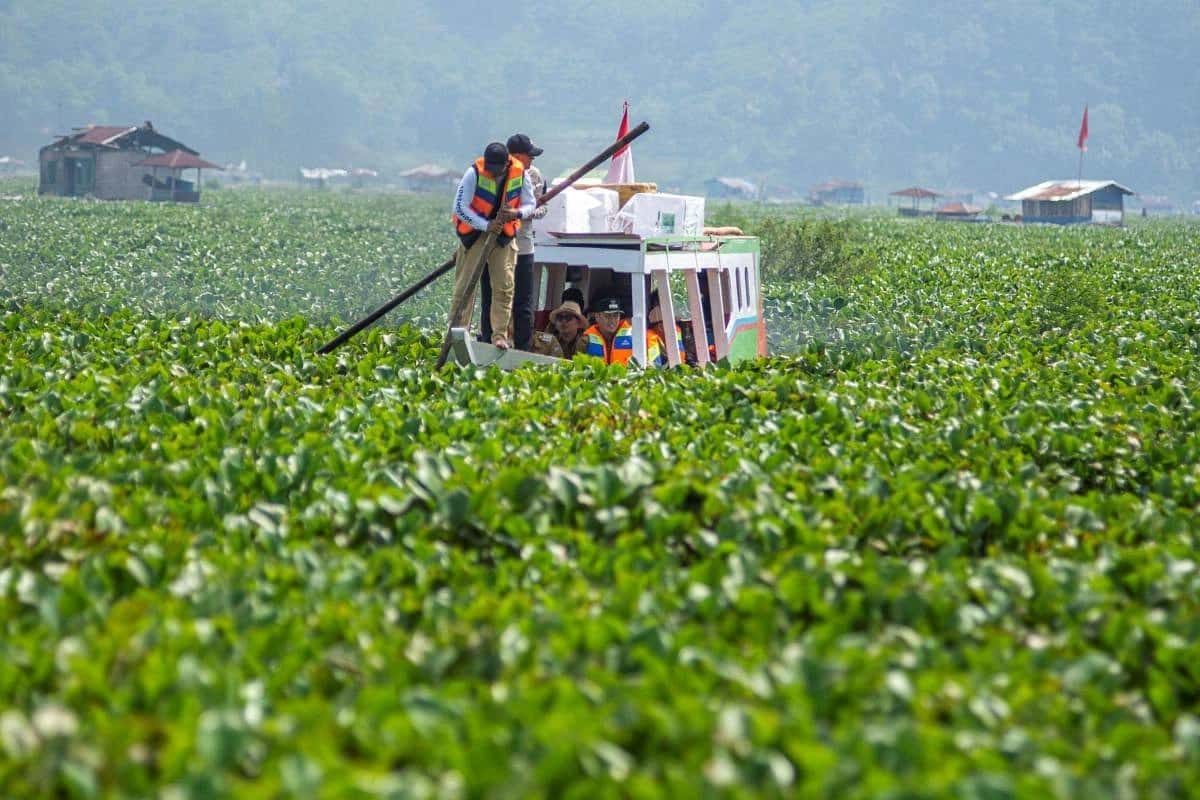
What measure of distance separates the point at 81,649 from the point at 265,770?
87 cm

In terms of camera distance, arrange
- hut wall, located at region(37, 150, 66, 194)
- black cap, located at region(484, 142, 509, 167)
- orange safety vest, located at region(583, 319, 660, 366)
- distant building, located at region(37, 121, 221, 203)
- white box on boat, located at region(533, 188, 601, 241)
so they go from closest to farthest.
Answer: black cap, located at region(484, 142, 509, 167) < orange safety vest, located at region(583, 319, 660, 366) < white box on boat, located at region(533, 188, 601, 241) < distant building, located at region(37, 121, 221, 203) < hut wall, located at region(37, 150, 66, 194)

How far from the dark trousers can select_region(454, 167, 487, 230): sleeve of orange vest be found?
460 millimetres

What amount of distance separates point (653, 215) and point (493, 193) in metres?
1.11

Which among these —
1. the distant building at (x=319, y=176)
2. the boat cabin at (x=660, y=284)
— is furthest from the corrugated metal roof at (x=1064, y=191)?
the boat cabin at (x=660, y=284)

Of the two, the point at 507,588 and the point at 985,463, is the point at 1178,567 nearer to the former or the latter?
the point at 985,463

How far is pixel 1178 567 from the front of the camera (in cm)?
512

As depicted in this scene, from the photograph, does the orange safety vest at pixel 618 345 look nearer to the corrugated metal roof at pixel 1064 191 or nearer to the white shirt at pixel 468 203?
the white shirt at pixel 468 203

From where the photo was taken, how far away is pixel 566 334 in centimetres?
1048

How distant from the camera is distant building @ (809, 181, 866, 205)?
151 m

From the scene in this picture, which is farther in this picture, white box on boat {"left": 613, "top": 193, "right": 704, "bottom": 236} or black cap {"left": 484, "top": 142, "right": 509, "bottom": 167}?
white box on boat {"left": 613, "top": 193, "right": 704, "bottom": 236}

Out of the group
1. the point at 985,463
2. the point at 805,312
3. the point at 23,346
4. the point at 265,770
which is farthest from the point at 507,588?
the point at 805,312

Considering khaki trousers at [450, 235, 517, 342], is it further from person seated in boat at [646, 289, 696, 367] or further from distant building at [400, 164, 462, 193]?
distant building at [400, 164, 462, 193]

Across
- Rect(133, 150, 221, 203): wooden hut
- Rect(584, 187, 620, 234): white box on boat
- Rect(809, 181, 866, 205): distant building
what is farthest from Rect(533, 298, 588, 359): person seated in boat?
Rect(809, 181, 866, 205): distant building

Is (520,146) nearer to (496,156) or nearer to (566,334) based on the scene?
(496,156)
